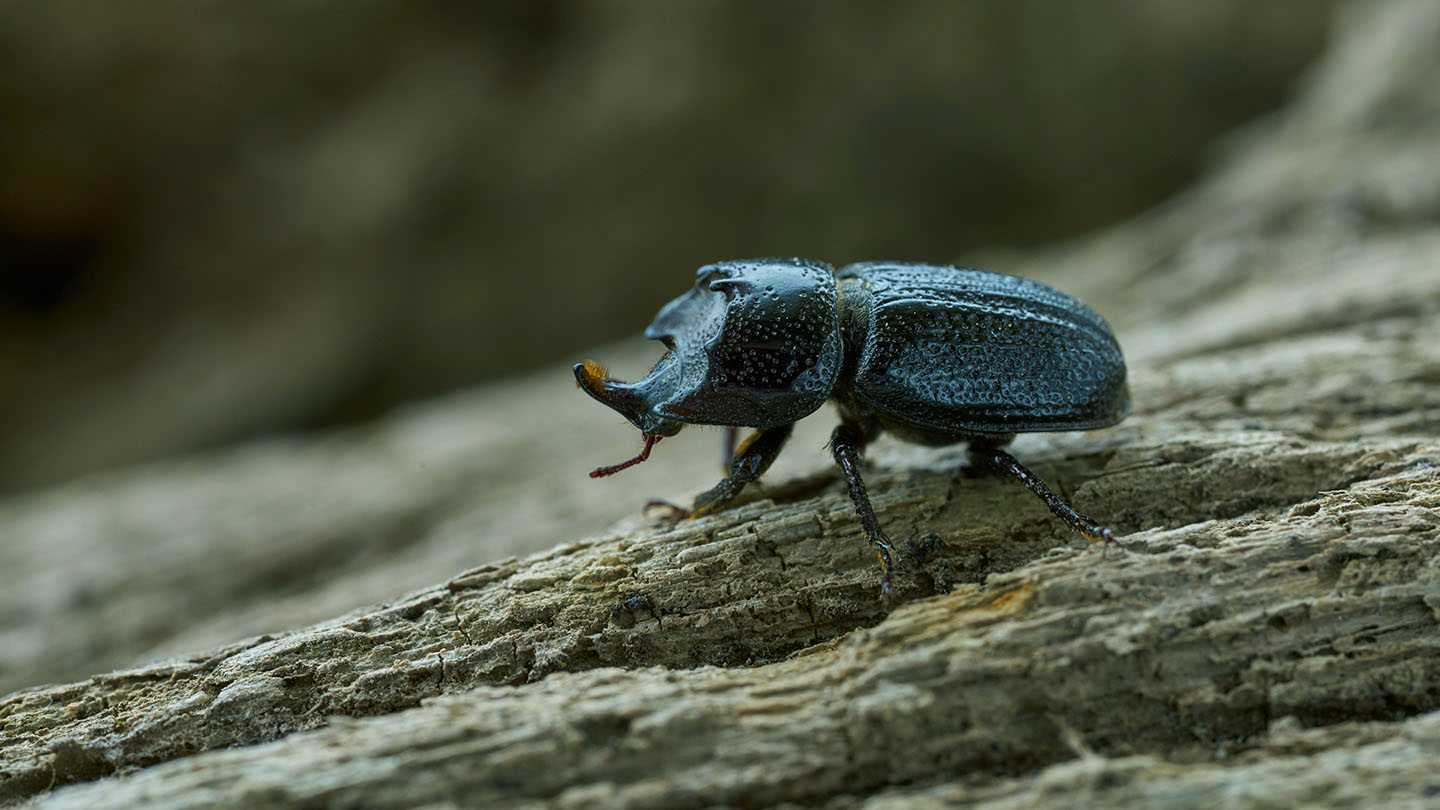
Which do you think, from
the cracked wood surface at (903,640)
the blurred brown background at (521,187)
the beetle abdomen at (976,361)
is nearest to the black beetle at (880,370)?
the beetle abdomen at (976,361)

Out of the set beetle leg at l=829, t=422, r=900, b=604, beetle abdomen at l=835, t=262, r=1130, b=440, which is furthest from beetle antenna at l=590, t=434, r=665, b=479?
beetle abdomen at l=835, t=262, r=1130, b=440

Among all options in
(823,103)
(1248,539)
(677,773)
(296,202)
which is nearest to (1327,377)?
(1248,539)

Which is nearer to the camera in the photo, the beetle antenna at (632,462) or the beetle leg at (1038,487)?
the beetle leg at (1038,487)

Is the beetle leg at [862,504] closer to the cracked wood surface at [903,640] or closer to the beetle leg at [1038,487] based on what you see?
the cracked wood surface at [903,640]

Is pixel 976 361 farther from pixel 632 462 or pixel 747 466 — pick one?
pixel 632 462

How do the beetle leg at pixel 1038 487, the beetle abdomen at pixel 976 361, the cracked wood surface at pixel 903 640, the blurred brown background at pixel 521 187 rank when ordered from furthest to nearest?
1. the blurred brown background at pixel 521 187
2. the beetle abdomen at pixel 976 361
3. the beetle leg at pixel 1038 487
4. the cracked wood surface at pixel 903 640

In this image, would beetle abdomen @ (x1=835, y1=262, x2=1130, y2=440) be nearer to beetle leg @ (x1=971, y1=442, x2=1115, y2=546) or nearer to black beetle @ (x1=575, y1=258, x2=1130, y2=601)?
black beetle @ (x1=575, y1=258, x2=1130, y2=601)
